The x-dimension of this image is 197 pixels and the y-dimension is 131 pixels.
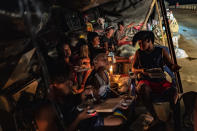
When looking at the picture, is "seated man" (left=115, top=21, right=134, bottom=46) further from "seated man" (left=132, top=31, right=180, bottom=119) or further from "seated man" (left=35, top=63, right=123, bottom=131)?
"seated man" (left=35, top=63, right=123, bottom=131)

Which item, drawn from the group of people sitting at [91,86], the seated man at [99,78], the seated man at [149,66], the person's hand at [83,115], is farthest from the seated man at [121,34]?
the person's hand at [83,115]

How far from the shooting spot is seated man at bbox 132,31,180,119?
3.46m

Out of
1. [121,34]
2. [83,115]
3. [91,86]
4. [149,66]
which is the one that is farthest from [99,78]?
[121,34]

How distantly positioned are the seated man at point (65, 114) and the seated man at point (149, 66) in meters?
1.12

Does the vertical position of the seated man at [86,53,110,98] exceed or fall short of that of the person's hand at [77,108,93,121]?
it exceeds it

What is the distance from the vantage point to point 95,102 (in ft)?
9.55

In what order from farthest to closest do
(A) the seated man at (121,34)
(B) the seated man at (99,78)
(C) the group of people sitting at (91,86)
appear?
1. (A) the seated man at (121,34)
2. (B) the seated man at (99,78)
3. (C) the group of people sitting at (91,86)

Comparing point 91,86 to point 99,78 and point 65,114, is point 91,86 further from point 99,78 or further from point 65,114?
point 65,114

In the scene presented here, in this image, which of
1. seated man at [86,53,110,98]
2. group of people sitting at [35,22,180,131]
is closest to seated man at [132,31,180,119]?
group of people sitting at [35,22,180,131]

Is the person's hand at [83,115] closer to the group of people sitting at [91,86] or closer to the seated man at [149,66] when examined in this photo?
the group of people sitting at [91,86]

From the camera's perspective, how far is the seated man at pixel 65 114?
203 cm

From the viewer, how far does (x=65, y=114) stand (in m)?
2.43

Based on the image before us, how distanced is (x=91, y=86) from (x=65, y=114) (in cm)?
97

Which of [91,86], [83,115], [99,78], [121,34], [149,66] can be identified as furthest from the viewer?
[121,34]
